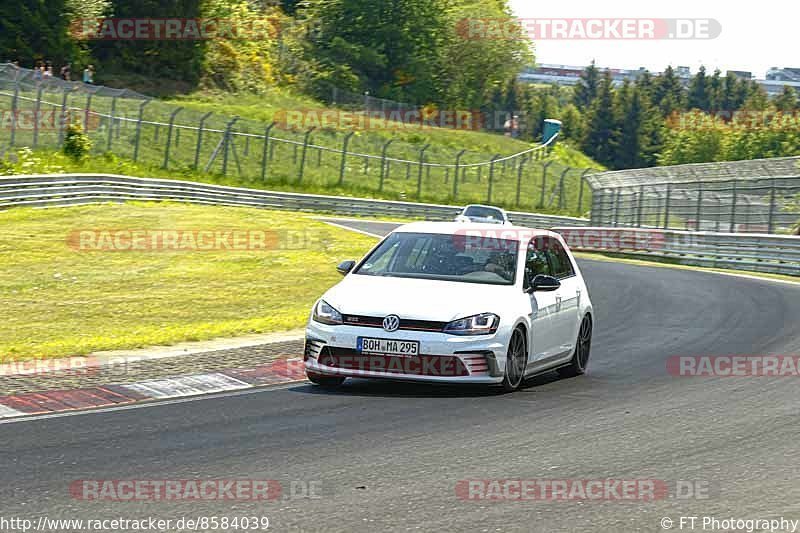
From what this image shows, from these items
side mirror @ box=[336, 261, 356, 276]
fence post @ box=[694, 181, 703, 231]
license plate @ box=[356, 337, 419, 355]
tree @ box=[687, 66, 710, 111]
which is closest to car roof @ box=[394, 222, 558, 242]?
side mirror @ box=[336, 261, 356, 276]

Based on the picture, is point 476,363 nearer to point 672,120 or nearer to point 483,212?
point 483,212

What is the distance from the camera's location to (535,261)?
1212cm

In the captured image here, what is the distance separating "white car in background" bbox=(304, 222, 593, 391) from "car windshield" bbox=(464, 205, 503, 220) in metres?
26.1

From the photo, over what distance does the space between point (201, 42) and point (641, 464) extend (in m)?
74.6

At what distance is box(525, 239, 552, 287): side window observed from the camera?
38.9ft

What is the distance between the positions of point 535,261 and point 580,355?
4.24 feet

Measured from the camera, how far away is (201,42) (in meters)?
79.7

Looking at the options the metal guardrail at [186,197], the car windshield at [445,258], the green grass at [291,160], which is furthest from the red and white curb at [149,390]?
the green grass at [291,160]

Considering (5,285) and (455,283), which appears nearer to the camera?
(455,283)

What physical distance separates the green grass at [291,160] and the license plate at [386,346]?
28.2 meters

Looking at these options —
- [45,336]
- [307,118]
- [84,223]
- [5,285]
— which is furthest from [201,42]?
[45,336]

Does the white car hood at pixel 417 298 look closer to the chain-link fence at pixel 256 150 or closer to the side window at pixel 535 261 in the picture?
the side window at pixel 535 261

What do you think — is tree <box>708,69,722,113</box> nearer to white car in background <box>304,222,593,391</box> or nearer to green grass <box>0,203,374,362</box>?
green grass <box>0,203,374,362</box>

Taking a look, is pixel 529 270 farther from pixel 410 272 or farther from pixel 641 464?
pixel 641 464
